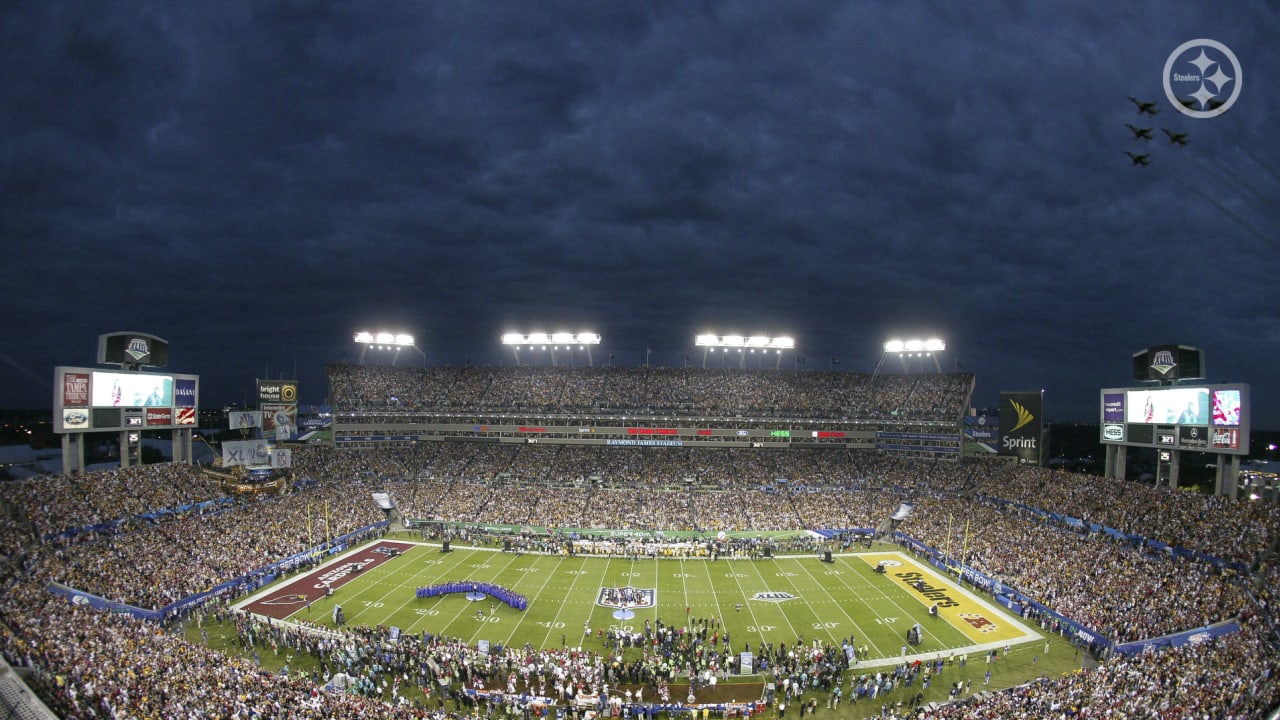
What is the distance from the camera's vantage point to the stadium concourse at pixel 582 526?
62.2ft

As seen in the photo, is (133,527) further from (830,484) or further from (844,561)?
(830,484)

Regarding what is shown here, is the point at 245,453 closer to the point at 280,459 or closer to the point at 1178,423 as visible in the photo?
the point at 280,459

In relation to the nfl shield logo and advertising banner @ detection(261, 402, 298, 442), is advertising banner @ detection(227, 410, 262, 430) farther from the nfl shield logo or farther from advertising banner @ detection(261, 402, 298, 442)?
the nfl shield logo

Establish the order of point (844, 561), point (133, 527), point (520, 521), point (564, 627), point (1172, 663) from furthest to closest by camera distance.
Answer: point (520, 521), point (844, 561), point (133, 527), point (564, 627), point (1172, 663)

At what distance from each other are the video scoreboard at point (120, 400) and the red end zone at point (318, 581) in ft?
58.9

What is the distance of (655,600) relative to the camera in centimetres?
3434

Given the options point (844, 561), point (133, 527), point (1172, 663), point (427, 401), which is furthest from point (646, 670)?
point (427, 401)

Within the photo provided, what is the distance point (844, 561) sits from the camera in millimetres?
42719

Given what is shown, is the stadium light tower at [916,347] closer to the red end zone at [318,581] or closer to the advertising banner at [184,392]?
the red end zone at [318,581]

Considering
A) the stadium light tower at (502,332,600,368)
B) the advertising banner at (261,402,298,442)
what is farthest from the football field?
the stadium light tower at (502,332,600,368)

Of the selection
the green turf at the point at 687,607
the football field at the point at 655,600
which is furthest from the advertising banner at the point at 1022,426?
the green turf at the point at 687,607

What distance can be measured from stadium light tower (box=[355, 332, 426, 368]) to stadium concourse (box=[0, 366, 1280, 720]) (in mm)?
3026

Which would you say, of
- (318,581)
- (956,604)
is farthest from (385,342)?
(956,604)

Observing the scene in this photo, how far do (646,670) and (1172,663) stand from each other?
17.3 meters
